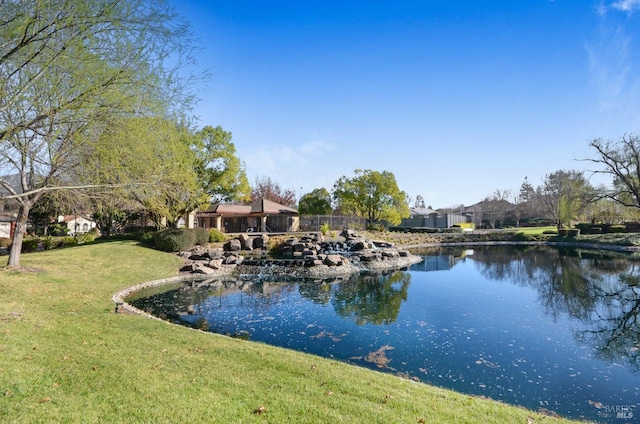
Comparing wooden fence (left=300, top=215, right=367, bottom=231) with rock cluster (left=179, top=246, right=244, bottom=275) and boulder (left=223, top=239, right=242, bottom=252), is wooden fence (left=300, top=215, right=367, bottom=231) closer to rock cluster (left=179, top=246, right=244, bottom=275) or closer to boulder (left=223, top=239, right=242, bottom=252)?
boulder (left=223, top=239, right=242, bottom=252)

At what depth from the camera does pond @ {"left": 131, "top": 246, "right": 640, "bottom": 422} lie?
5980mm

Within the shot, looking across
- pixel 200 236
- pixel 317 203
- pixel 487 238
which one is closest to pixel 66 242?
pixel 200 236

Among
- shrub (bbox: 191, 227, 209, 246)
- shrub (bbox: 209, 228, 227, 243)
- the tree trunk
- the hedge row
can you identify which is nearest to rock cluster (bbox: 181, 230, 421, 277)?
shrub (bbox: 209, 228, 227, 243)

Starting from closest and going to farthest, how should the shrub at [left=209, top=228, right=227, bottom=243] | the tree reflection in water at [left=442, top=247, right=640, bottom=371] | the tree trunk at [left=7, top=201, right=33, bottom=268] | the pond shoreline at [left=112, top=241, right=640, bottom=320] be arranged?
the tree reflection in water at [left=442, top=247, right=640, bottom=371], the pond shoreline at [left=112, top=241, right=640, bottom=320], the tree trunk at [left=7, top=201, right=33, bottom=268], the shrub at [left=209, top=228, right=227, bottom=243]

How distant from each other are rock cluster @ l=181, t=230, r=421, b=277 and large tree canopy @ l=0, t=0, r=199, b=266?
1231cm

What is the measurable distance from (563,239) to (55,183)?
128 feet

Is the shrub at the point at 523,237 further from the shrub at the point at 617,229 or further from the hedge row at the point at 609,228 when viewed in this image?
the shrub at the point at 617,229

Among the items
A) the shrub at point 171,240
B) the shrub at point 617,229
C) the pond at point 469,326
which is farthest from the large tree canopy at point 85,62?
the shrub at point 617,229

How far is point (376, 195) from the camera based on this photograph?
37094mm

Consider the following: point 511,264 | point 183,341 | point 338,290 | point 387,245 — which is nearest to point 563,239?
point 511,264

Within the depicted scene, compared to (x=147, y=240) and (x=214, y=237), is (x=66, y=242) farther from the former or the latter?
(x=214, y=237)

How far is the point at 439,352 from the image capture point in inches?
291

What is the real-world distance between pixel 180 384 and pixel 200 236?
19372 millimetres

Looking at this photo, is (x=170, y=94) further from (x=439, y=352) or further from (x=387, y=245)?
(x=387, y=245)
